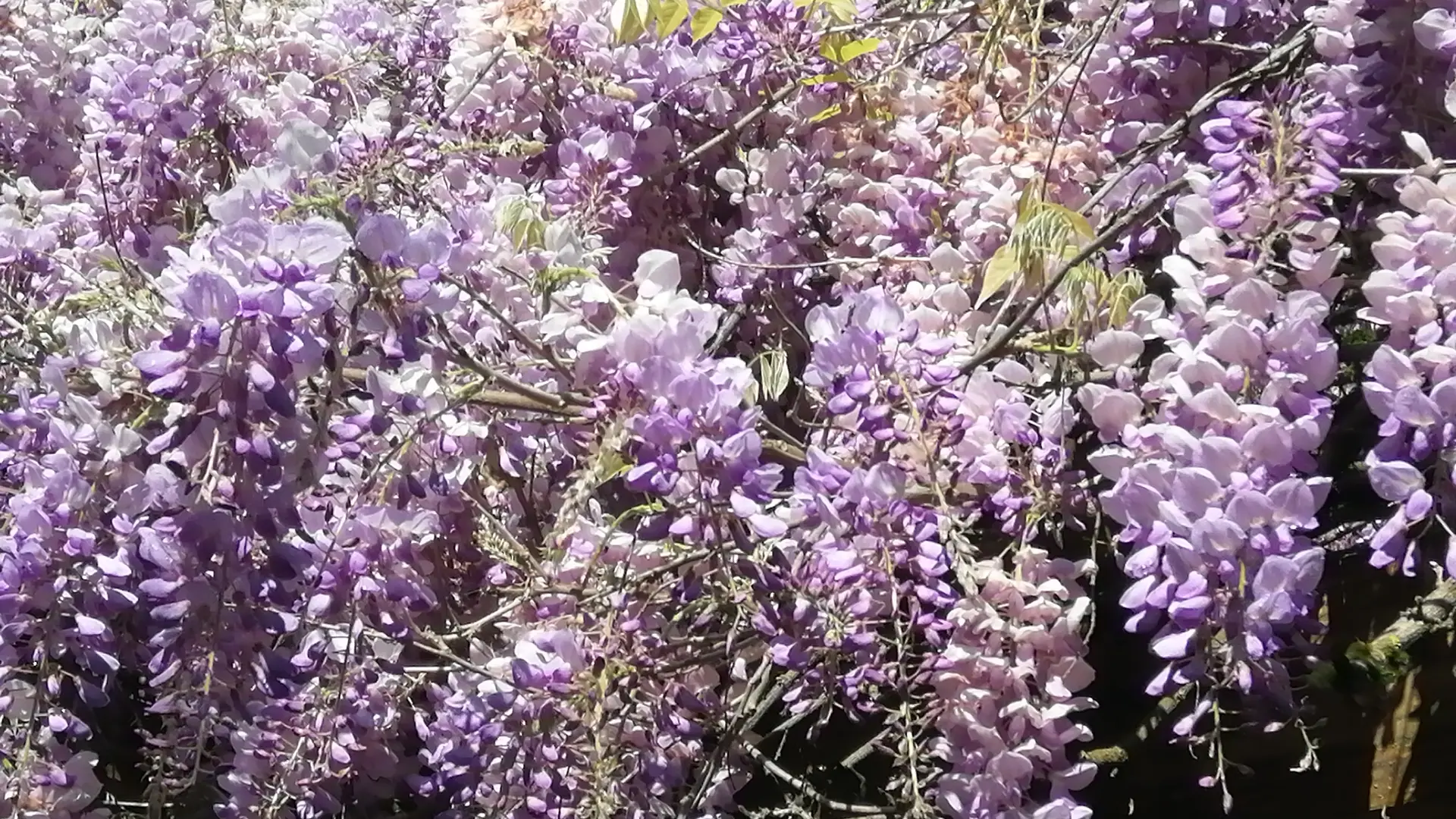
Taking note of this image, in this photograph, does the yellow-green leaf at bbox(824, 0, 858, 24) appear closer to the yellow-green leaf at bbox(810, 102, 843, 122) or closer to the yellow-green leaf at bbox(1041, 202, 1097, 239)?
the yellow-green leaf at bbox(810, 102, 843, 122)

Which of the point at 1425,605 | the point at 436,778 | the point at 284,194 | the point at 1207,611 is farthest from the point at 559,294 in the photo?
the point at 1425,605

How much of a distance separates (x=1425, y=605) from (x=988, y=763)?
18.4 inches

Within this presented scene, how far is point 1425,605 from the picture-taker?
3.79ft

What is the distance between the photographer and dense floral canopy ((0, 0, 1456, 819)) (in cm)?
98

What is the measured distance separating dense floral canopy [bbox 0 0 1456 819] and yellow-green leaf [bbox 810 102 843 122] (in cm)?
1

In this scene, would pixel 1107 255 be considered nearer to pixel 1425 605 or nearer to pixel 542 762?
pixel 1425 605

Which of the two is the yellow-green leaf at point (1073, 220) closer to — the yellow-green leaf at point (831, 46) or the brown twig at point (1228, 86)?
the brown twig at point (1228, 86)

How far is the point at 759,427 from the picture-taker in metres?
1.34

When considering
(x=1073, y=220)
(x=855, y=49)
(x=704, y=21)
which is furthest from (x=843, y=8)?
(x=1073, y=220)

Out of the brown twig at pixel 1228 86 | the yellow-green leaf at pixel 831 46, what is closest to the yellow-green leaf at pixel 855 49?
the yellow-green leaf at pixel 831 46

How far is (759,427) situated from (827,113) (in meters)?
0.47

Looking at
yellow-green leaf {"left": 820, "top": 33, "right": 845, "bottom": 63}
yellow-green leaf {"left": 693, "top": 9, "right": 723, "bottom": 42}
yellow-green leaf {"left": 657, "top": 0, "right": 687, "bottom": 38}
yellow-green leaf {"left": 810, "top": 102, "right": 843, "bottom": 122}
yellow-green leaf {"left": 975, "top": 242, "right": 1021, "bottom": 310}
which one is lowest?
yellow-green leaf {"left": 975, "top": 242, "right": 1021, "bottom": 310}

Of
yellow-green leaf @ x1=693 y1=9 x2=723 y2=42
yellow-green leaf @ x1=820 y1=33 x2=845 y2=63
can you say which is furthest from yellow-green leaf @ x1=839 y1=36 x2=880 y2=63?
yellow-green leaf @ x1=693 y1=9 x2=723 y2=42

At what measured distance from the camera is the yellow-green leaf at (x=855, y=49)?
57.4 inches
